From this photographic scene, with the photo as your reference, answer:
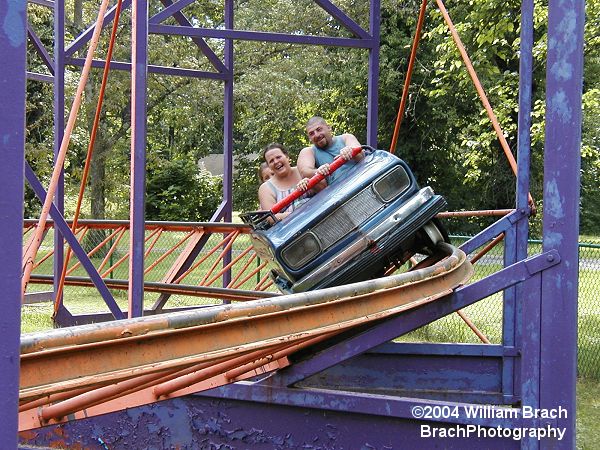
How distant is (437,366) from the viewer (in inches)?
273

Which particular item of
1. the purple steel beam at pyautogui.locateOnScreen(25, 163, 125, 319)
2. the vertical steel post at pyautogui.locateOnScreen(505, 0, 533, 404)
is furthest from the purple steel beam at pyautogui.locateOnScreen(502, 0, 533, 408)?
the purple steel beam at pyautogui.locateOnScreen(25, 163, 125, 319)

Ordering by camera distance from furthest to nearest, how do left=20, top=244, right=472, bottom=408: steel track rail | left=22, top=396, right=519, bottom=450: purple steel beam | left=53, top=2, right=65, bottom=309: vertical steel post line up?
left=53, top=2, right=65, bottom=309: vertical steel post → left=22, top=396, right=519, bottom=450: purple steel beam → left=20, top=244, right=472, bottom=408: steel track rail

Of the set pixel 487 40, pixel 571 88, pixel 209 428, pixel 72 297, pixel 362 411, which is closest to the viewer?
pixel 571 88

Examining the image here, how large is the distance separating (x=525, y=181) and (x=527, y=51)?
0.81 metres

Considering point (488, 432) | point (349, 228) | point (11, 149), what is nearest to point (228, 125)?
point (349, 228)

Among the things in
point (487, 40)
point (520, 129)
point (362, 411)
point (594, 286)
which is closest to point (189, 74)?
point (487, 40)

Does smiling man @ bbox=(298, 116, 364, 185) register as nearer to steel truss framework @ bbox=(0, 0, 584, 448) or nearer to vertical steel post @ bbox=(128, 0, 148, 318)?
steel truss framework @ bbox=(0, 0, 584, 448)

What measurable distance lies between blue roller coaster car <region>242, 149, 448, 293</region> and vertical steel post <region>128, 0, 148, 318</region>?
0.80 meters

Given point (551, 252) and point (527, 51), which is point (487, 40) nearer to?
point (527, 51)

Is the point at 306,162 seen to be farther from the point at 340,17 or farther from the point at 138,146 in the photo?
the point at 340,17

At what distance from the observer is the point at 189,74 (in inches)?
Answer: 460

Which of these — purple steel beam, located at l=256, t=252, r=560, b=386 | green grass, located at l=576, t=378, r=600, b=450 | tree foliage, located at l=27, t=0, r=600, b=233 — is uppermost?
tree foliage, located at l=27, t=0, r=600, b=233

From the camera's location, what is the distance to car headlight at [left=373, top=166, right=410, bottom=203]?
19.5 feet

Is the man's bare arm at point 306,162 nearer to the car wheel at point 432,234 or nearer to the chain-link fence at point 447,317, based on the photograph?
the car wheel at point 432,234
